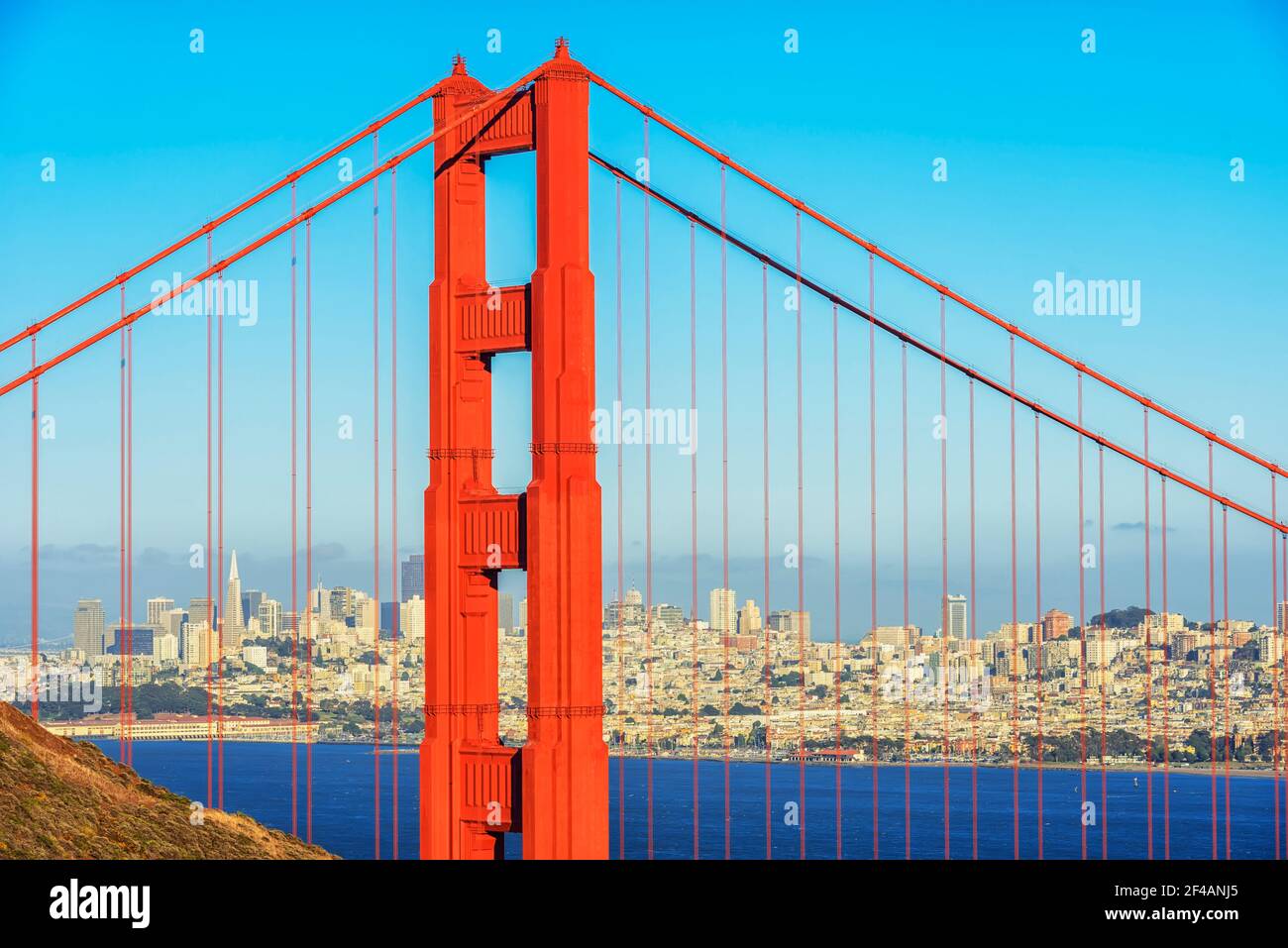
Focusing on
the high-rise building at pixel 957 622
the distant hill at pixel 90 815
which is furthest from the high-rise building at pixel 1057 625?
the distant hill at pixel 90 815

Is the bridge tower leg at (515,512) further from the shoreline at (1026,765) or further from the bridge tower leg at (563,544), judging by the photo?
the shoreline at (1026,765)

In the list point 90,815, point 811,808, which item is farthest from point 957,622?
point 90,815

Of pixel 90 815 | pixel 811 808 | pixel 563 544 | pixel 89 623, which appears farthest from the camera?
pixel 811 808

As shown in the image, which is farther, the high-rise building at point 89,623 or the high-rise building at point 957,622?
the high-rise building at point 957,622

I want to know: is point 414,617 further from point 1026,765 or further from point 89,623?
point 1026,765

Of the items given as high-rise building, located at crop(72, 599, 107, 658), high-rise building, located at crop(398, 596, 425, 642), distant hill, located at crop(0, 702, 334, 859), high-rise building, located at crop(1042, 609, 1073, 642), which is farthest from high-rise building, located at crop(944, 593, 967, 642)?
distant hill, located at crop(0, 702, 334, 859)
